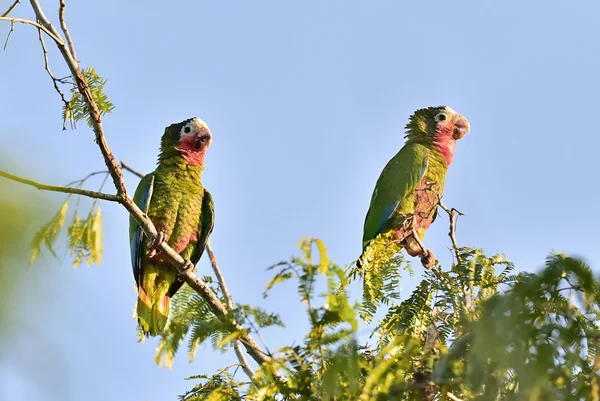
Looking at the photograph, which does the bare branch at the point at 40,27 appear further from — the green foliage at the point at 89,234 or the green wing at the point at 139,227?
the green wing at the point at 139,227

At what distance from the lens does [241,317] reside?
2416 mm

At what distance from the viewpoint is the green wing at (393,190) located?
5805 millimetres

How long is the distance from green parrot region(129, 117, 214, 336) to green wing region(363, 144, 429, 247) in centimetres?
141

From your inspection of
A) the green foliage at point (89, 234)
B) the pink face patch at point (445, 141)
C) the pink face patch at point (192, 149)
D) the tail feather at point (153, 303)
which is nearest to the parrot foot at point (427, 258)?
the pink face patch at point (445, 141)

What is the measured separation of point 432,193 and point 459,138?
1.08 meters

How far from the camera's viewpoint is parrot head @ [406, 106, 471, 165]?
6.53 m

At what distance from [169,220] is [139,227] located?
0.27 meters

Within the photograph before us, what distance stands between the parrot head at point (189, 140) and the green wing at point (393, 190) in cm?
161

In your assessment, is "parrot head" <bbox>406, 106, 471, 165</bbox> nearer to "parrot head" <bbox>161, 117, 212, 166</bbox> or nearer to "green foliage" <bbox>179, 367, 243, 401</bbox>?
"parrot head" <bbox>161, 117, 212, 166</bbox>

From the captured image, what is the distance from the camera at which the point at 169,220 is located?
5.57 meters

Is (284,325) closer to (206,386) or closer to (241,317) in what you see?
(241,317)

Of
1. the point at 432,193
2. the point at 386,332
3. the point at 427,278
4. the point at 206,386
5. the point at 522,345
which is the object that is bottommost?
the point at 522,345

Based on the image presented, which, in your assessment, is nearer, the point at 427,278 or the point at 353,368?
the point at 353,368

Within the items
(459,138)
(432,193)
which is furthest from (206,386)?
(459,138)
